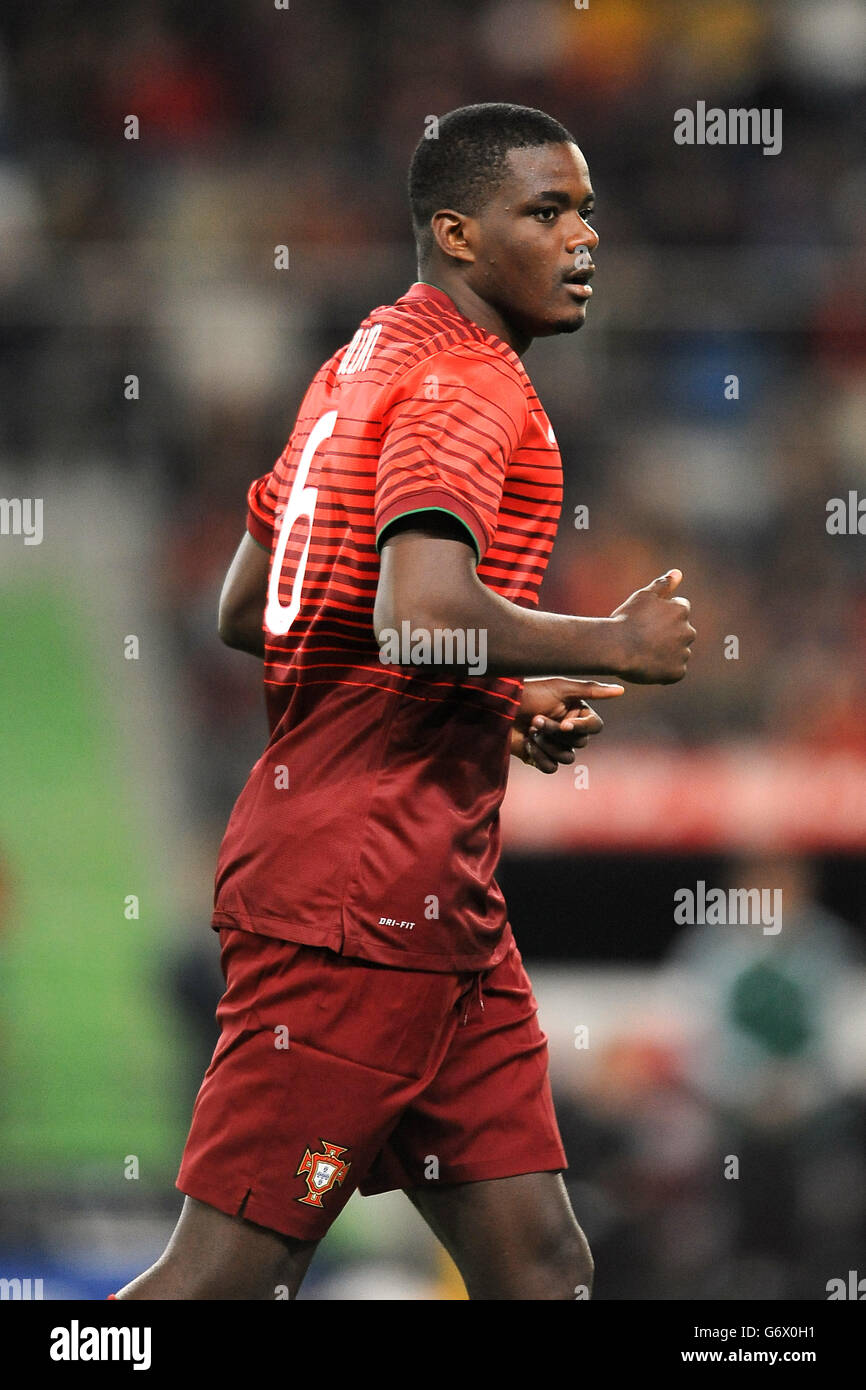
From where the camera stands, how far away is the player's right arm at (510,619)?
2.43 meters

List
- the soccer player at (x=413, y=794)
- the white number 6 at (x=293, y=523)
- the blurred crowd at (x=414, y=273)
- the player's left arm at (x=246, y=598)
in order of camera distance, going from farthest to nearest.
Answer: the blurred crowd at (x=414, y=273) → the player's left arm at (x=246, y=598) → the white number 6 at (x=293, y=523) → the soccer player at (x=413, y=794)

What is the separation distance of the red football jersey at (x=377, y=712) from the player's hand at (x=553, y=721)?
9.2 inches

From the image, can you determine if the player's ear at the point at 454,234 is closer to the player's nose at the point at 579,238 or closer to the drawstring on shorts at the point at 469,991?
the player's nose at the point at 579,238

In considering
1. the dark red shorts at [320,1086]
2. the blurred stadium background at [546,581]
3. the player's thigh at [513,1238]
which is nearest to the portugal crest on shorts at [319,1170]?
the dark red shorts at [320,1086]

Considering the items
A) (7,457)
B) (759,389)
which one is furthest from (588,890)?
(7,457)

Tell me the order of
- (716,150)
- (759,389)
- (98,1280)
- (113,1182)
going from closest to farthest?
(98,1280)
(113,1182)
(759,389)
(716,150)

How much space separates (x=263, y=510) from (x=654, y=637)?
0.83 metres

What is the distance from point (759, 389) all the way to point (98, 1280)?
16.0 feet

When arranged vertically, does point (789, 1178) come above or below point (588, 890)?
below

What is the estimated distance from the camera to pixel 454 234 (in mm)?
2877

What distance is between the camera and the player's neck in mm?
2875

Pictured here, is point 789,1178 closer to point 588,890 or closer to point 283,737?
point 588,890
